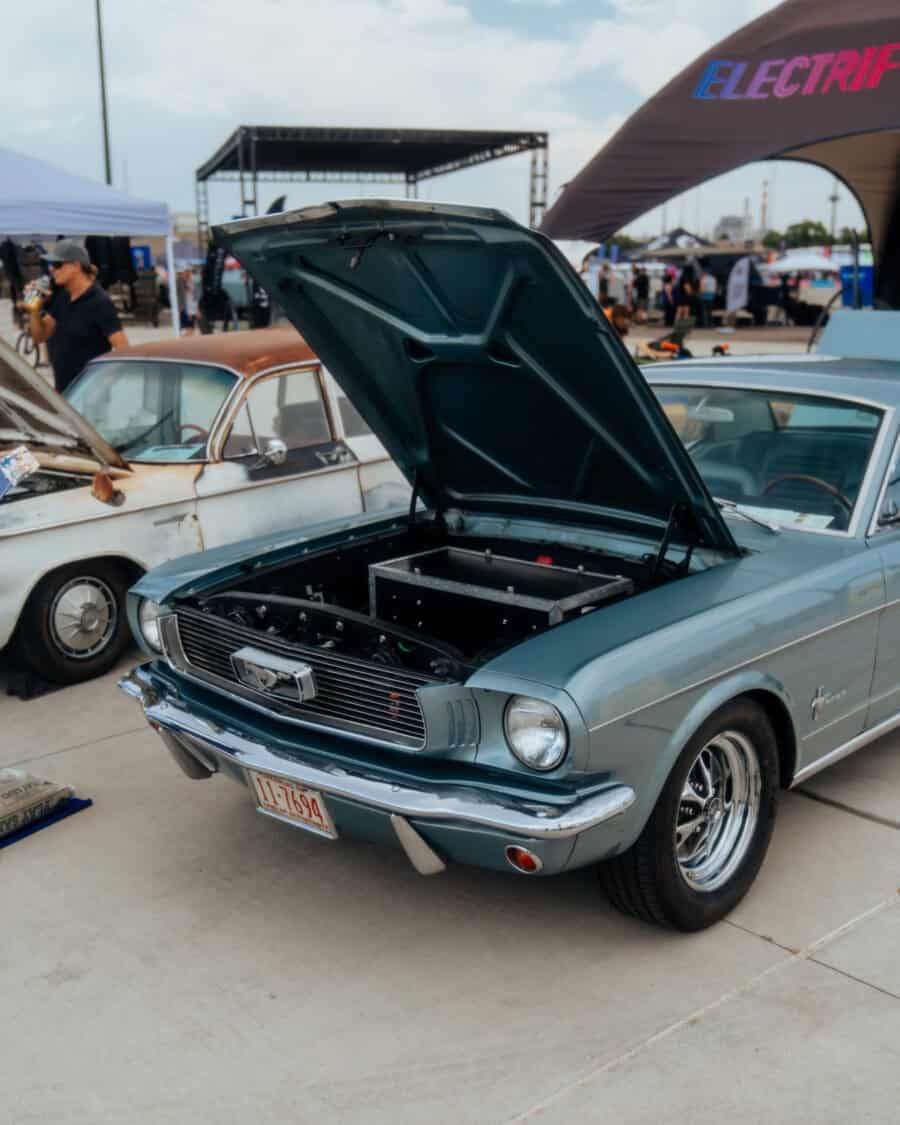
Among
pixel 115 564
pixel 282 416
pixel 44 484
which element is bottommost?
pixel 115 564

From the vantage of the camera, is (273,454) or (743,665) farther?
(273,454)

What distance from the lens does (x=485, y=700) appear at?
2.79m

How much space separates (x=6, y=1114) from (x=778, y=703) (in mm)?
2230

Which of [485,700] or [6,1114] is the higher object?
[485,700]

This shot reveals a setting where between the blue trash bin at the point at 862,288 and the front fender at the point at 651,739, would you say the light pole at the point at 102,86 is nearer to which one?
the blue trash bin at the point at 862,288

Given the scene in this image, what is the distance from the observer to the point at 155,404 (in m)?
5.93

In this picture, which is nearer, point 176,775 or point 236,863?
point 236,863

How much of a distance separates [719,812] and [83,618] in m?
3.24

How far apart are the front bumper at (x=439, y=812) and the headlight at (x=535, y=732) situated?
11 cm

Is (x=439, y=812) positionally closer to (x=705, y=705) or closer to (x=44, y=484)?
(x=705, y=705)

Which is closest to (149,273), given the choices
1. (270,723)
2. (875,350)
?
(875,350)

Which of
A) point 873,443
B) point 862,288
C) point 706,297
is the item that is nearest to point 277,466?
point 873,443

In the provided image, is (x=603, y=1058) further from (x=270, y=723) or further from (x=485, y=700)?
(x=270, y=723)

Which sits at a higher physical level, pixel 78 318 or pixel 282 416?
pixel 78 318
